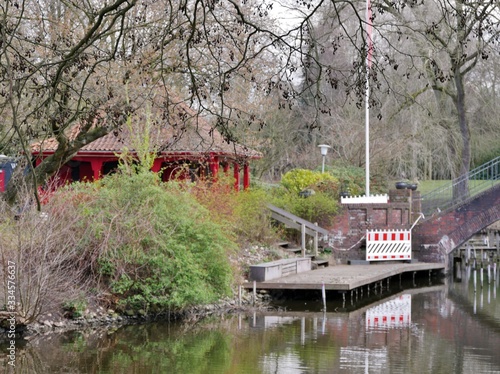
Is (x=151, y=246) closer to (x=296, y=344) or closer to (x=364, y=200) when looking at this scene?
(x=296, y=344)

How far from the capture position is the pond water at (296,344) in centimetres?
1348

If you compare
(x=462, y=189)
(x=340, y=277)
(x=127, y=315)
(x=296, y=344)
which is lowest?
(x=296, y=344)

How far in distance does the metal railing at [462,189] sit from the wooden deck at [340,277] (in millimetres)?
2680

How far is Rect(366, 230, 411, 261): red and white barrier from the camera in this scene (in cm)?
2681

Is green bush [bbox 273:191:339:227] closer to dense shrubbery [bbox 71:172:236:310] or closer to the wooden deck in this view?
the wooden deck

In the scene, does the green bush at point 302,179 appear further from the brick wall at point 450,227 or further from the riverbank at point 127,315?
the riverbank at point 127,315

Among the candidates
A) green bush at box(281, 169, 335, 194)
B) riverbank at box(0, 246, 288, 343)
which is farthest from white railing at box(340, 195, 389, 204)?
riverbank at box(0, 246, 288, 343)

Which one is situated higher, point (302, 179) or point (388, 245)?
point (302, 179)

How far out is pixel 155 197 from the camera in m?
18.1

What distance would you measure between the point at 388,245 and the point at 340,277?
599 cm

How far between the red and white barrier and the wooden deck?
38cm

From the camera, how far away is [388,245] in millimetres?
27188

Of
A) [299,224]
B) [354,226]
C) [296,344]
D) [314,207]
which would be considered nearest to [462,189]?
[354,226]

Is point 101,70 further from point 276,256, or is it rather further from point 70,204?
point 276,256
